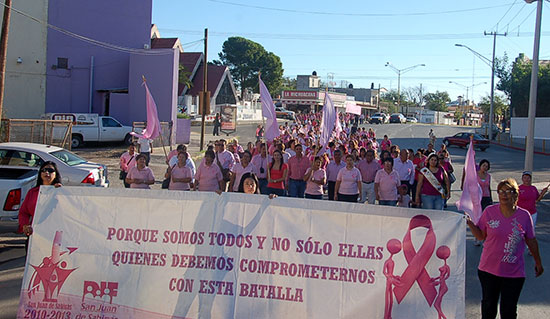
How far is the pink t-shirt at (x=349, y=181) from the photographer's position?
927 centimetres

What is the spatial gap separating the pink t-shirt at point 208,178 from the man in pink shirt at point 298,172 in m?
2.21

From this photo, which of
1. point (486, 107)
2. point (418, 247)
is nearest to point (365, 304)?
point (418, 247)

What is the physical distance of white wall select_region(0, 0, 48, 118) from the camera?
25844 mm

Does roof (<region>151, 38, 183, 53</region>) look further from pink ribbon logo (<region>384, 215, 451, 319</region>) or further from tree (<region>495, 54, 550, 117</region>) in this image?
pink ribbon logo (<region>384, 215, 451, 319</region>)

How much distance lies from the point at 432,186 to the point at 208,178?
392 cm

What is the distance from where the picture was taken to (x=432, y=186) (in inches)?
362

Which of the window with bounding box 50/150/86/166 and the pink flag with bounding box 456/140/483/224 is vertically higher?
the pink flag with bounding box 456/140/483/224

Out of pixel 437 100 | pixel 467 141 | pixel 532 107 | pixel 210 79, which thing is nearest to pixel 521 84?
pixel 467 141

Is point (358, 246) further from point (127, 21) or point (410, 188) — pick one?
point (127, 21)

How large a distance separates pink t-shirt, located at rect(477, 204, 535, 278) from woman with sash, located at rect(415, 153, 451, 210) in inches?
169

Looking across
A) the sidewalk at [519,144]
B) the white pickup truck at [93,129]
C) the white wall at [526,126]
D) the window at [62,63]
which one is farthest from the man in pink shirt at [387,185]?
the white wall at [526,126]

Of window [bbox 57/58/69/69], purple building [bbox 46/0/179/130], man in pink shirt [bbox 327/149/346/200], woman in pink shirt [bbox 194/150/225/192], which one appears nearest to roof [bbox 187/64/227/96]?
purple building [bbox 46/0/179/130]

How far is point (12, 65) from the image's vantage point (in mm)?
25891

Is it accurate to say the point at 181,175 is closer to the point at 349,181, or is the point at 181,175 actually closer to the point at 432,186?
the point at 349,181
